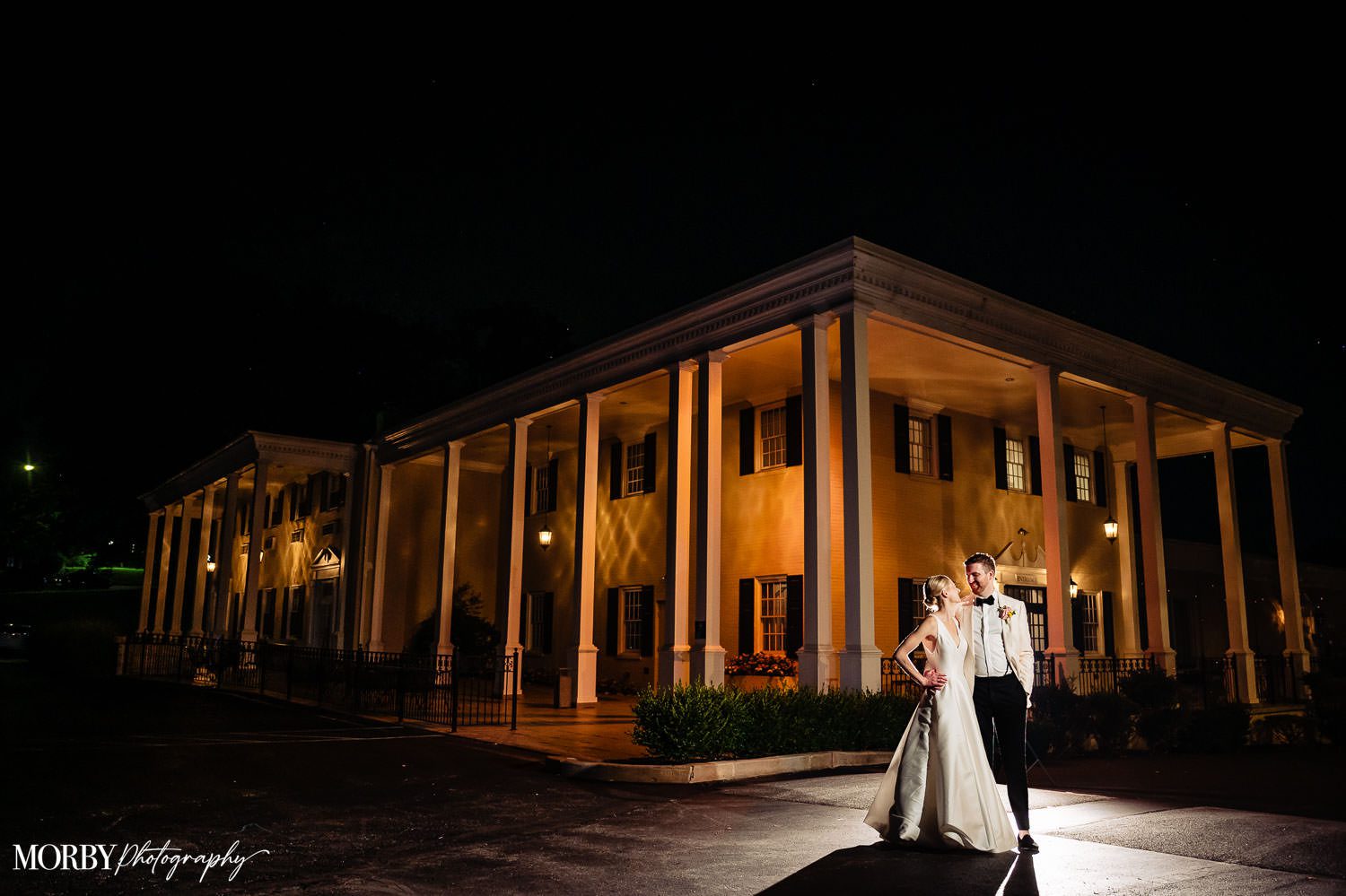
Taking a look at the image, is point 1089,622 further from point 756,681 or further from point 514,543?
point 514,543

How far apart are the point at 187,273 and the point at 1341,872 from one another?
5371cm

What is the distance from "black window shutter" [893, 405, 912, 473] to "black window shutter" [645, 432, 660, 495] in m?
6.13

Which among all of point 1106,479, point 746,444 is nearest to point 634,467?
point 746,444

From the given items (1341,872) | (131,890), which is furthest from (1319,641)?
(131,890)

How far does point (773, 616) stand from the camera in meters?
22.2

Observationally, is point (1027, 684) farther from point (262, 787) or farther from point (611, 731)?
point (611, 731)

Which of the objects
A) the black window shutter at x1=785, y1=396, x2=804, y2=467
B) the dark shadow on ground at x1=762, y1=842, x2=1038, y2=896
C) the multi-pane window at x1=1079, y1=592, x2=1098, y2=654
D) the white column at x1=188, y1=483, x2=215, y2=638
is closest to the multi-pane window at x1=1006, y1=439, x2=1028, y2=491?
the multi-pane window at x1=1079, y1=592, x2=1098, y2=654

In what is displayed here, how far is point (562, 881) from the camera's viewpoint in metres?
6.04

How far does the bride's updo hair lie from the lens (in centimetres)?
681

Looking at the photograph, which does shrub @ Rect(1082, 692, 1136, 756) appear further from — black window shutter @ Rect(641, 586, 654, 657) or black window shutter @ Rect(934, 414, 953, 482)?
black window shutter @ Rect(641, 586, 654, 657)

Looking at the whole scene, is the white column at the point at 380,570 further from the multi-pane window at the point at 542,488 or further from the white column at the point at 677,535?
the white column at the point at 677,535

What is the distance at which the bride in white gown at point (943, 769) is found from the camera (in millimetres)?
6504

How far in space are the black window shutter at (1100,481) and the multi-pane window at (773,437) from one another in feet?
32.1

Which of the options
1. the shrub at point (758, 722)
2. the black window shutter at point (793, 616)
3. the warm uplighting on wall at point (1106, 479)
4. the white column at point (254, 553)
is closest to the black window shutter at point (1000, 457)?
the warm uplighting on wall at point (1106, 479)
